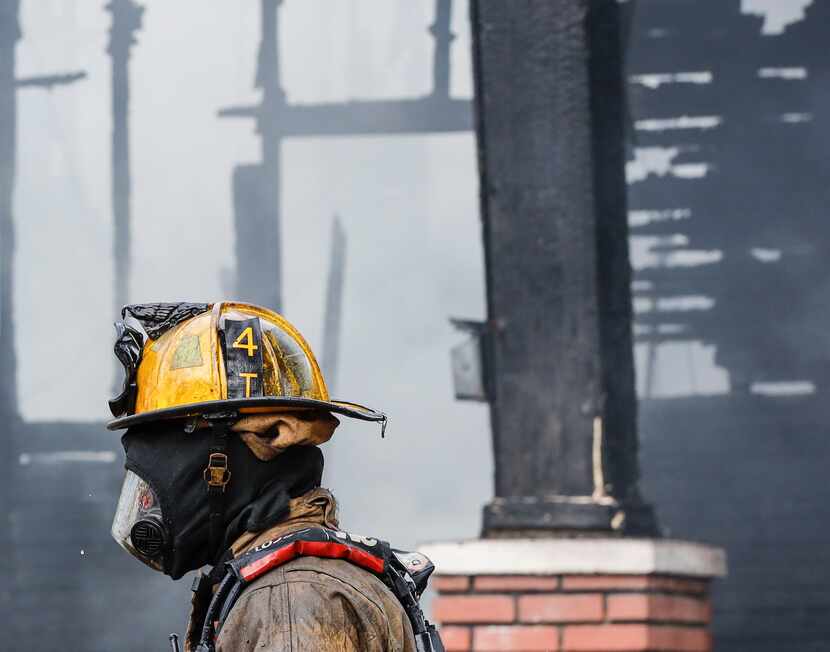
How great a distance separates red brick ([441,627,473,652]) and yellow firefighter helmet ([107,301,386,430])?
2036 millimetres

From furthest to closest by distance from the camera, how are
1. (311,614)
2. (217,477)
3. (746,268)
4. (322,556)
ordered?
1. (746,268)
2. (217,477)
3. (322,556)
4. (311,614)

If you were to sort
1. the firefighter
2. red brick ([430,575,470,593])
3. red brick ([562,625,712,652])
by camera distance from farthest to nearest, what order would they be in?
red brick ([430,575,470,593]), red brick ([562,625,712,652]), the firefighter

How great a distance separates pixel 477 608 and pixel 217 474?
7.32ft

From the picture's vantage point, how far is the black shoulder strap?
210 cm

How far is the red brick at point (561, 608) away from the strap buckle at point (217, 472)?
220cm

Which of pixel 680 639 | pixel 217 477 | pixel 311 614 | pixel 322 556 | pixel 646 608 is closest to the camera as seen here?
pixel 311 614

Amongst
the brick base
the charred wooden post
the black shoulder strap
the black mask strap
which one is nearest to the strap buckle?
the black mask strap

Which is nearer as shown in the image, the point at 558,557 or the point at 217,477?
the point at 217,477

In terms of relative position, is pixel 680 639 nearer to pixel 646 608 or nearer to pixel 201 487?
pixel 646 608

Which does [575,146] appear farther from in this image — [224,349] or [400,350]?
[400,350]

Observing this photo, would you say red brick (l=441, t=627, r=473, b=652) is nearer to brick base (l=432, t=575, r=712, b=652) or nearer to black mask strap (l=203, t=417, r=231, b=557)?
brick base (l=432, t=575, r=712, b=652)

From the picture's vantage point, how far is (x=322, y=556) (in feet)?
7.05

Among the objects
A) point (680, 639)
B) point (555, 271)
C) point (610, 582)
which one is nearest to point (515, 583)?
point (610, 582)

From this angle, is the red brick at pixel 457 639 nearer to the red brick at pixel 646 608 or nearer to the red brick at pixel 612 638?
the red brick at pixel 612 638
